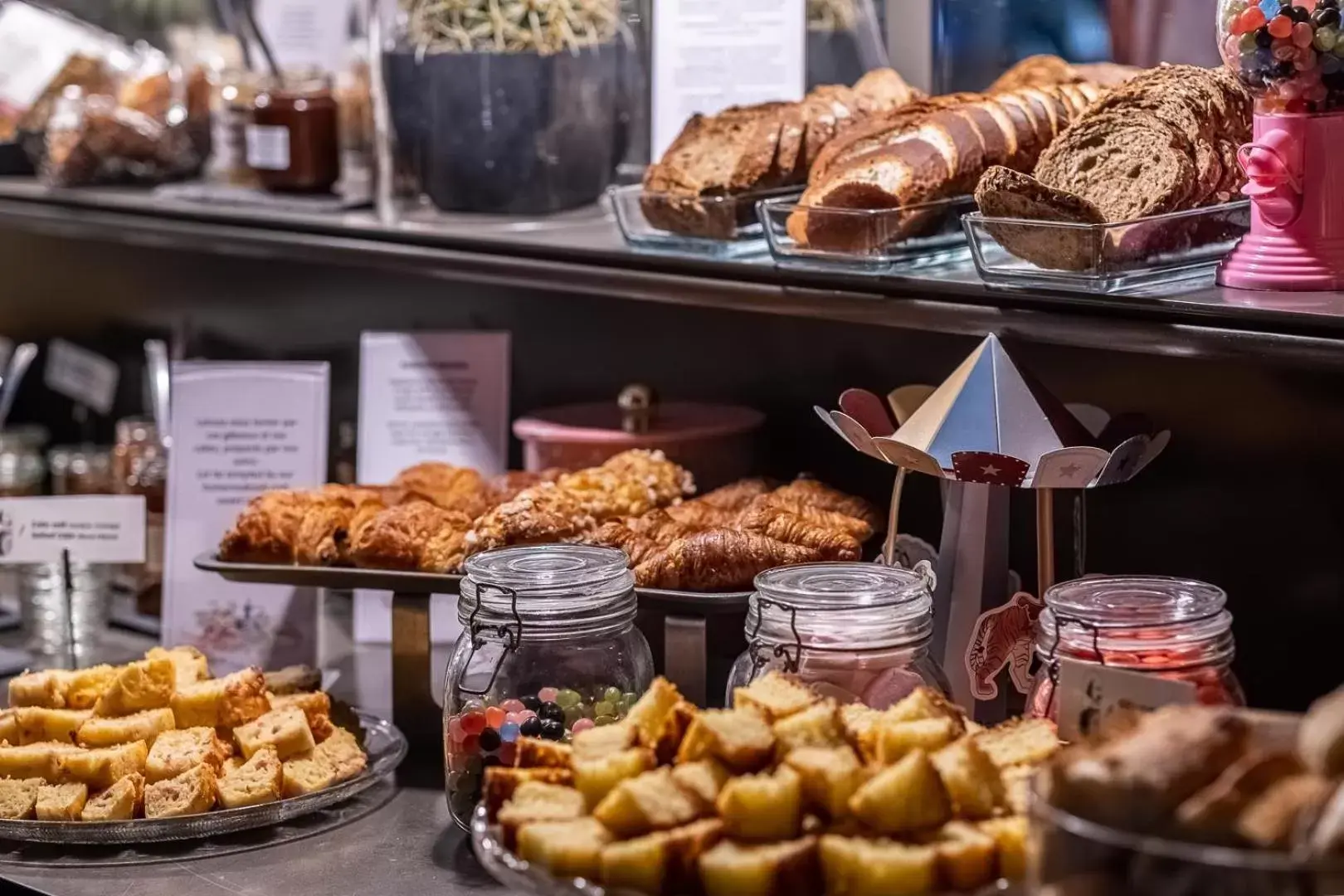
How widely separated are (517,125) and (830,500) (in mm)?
669

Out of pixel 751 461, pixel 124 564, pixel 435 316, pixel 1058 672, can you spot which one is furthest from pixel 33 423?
pixel 1058 672

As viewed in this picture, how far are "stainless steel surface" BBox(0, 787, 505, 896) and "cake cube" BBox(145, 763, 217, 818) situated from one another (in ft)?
0.16

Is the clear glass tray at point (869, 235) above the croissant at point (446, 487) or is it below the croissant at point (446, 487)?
above

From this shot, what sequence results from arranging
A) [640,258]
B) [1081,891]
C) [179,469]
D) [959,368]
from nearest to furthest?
[1081,891] → [959,368] → [640,258] → [179,469]

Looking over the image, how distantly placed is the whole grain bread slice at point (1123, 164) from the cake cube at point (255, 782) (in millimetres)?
942

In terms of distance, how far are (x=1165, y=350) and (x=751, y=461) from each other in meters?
0.77

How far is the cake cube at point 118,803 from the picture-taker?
72.8 inches

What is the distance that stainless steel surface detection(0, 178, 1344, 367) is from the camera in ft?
5.04

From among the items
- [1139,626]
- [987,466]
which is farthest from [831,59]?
[1139,626]

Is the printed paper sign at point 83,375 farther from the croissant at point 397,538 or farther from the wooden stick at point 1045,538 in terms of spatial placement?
the wooden stick at point 1045,538

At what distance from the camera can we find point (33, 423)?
141 inches

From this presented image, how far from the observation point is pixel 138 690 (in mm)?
1999

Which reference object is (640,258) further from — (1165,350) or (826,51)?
(1165,350)

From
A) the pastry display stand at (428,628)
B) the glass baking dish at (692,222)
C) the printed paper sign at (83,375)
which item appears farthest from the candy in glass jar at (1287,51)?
the printed paper sign at (83,375)
